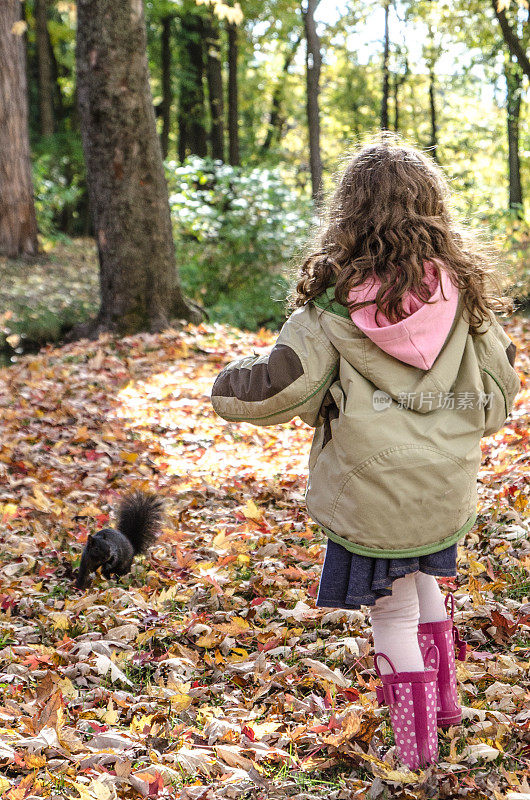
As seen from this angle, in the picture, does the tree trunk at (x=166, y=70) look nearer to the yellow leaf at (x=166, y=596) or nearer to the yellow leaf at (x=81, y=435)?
the yellow leaf at (x=81, y=435)

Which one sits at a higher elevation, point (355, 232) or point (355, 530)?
point (355, 232)

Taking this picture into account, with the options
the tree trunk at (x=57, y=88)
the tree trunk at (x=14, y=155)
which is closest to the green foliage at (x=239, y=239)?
the tree trunk at (x=14, y=155)

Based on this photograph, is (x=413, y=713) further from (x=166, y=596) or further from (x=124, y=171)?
(x=124, y=171)

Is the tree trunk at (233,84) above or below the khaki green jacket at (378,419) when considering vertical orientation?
above

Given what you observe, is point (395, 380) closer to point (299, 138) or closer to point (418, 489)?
point (418, 489)

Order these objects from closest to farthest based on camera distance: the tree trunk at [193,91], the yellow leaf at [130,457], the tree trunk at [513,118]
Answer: the yellow leaf at [130,457] → the tree trunk at [513,118] → the tree trunk at [193,91]

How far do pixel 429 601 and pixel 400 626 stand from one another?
0.72 feet

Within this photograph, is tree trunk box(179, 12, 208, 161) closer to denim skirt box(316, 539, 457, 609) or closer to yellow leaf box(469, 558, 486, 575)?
→ yellow leaf box(469, 558, 486, 575)

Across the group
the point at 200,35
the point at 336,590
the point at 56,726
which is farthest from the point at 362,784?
the point at 200,35

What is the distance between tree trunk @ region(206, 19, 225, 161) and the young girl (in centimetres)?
1746

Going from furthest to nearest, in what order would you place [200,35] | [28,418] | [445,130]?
1. [445,130]
2. [200,35]
3. [28,418]

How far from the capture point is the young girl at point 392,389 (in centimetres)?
219

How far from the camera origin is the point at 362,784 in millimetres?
2414

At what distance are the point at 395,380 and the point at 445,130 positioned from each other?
94.1ft
